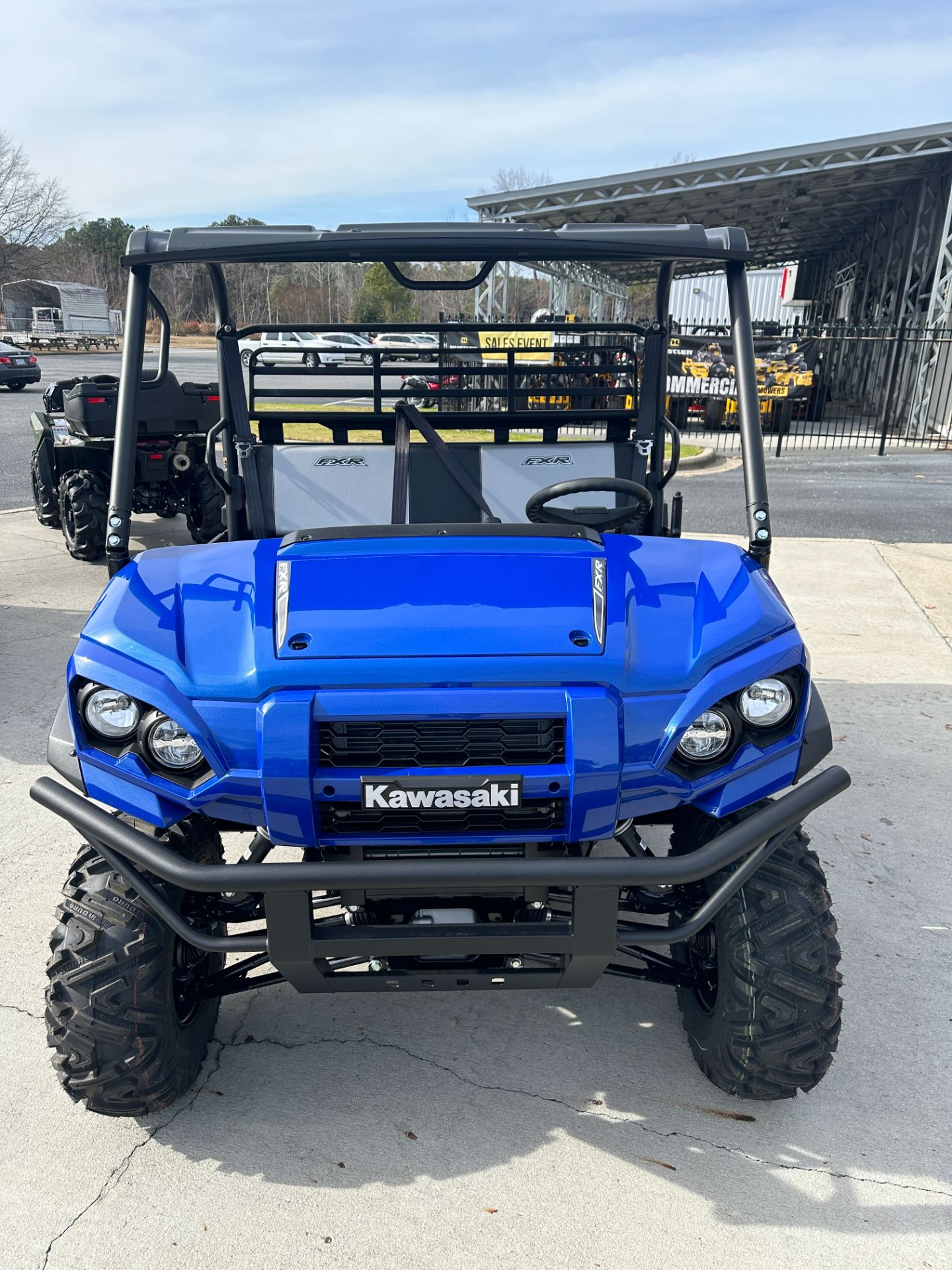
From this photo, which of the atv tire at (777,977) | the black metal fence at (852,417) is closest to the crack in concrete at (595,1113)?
the atv tire at (777,977)

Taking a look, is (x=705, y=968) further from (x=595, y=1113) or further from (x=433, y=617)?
(x=433, y=617)

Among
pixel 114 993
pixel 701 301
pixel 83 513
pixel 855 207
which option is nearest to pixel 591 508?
pixel 114 993

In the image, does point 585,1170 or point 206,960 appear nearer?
point 585,1170

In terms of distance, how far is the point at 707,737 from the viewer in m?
2.07

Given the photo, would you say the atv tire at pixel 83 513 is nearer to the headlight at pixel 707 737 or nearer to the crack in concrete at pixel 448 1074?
the crack in concrete at pixel 448 1074

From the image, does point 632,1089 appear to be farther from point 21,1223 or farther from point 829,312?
point 829,312

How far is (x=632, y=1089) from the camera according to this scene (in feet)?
8.04

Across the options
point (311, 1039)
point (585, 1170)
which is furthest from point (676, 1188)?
point (311, 1039)

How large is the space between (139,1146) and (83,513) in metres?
5.84

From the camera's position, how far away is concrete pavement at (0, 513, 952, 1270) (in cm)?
204

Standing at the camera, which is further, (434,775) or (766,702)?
(766,702)

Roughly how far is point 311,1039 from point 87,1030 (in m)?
0.67

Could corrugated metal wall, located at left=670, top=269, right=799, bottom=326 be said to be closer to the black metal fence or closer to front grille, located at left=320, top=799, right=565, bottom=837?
the black metal fence

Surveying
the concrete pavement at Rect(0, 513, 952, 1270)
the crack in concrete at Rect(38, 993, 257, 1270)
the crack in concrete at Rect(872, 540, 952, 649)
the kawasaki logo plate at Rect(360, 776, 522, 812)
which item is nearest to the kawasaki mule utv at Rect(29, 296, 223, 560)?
the concrete pavement at Rect(0, 513, 952, 1270)
